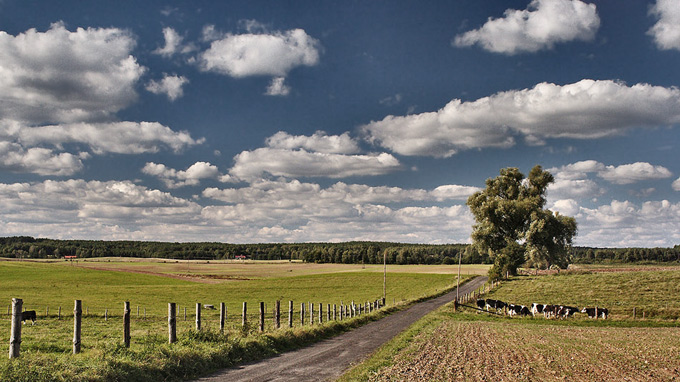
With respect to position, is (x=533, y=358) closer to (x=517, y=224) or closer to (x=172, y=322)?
(x=172, y=322)

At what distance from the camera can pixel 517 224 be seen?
69250 mm

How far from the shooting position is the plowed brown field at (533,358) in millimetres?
13977

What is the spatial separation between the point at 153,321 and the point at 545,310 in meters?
32.8

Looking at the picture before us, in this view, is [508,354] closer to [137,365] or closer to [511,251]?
[137,365]

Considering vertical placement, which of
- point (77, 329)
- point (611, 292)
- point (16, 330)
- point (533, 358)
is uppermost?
point (16, 330)

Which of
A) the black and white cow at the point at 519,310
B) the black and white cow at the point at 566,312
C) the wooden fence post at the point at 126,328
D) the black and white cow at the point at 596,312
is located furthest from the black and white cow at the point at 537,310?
the wooden fence post at the point at 126,328

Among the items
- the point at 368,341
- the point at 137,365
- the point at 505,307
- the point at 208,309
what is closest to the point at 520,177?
the point at 505,307

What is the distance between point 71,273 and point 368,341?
11032cm

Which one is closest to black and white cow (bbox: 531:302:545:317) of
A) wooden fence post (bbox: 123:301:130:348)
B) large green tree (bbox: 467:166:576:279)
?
large green tree (bbox: 467:166:576:279)

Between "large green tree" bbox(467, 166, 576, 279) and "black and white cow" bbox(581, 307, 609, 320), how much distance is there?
26.8 m

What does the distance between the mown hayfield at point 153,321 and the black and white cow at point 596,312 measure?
19.6 metres

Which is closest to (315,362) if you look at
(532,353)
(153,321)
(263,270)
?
(532,353)

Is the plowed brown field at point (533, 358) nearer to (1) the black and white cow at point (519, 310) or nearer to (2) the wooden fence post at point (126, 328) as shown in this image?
(2) the wooden fence post at point (126, 328)

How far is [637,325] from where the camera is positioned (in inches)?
1336
